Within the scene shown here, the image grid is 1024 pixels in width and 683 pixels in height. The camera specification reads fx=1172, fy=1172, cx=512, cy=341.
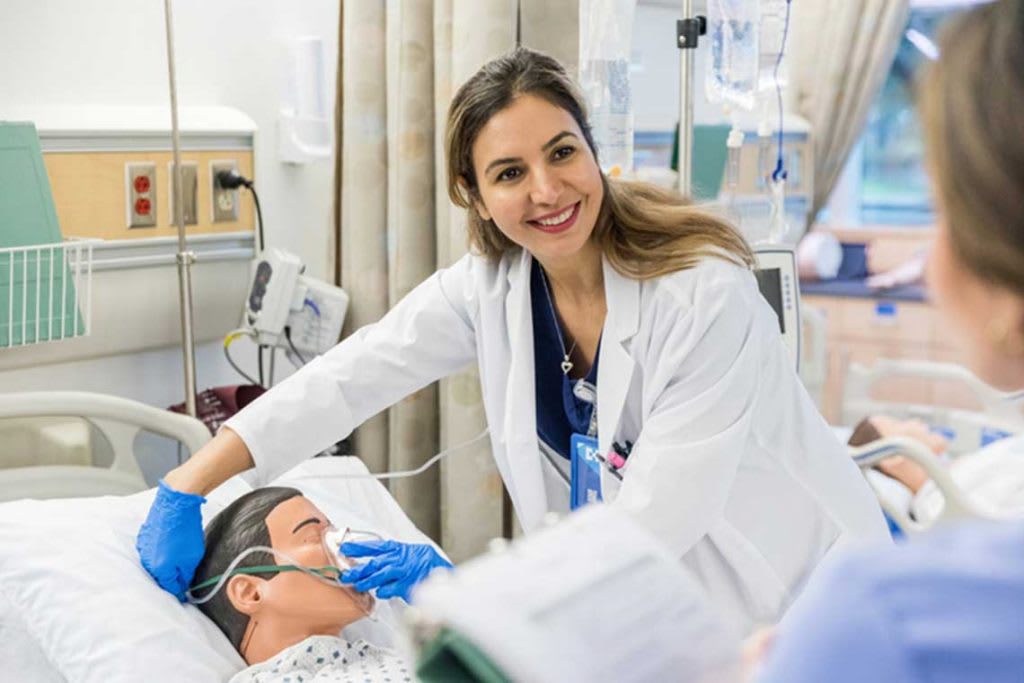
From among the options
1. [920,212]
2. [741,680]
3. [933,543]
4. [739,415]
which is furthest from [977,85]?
[920,212]

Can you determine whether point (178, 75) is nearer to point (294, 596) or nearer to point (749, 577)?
point (294, 596)

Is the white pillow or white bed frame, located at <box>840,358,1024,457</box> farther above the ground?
the white pillow

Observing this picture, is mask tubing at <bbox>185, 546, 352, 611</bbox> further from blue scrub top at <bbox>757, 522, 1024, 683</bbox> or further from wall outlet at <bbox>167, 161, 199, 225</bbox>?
blue scrub top at <bbox>757, 522, 1024, 683</bbox>

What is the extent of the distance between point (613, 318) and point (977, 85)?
112 centimetres

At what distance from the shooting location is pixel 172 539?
5.90 feet

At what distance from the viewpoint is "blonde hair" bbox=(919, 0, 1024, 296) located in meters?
0.65

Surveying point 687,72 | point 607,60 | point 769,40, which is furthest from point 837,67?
point 607,60

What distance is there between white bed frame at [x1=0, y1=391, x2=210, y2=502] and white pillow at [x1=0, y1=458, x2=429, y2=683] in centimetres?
19

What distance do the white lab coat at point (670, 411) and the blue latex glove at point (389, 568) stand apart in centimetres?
23

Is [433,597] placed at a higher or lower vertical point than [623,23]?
lower

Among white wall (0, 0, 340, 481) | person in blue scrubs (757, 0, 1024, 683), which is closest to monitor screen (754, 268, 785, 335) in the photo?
white wall (0, 0, 340, 481)

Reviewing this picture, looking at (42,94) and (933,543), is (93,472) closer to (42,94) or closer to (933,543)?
(42,94)

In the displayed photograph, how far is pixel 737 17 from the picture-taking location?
8.23 feet

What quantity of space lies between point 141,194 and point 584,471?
47.8 inches
